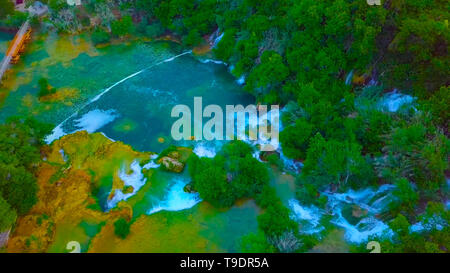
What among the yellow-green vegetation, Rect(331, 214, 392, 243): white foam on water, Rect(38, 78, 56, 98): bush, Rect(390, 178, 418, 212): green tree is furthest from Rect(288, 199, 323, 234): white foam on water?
Rect(38, 78, 56, 98): bush

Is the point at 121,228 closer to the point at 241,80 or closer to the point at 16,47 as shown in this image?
the point at 241,80

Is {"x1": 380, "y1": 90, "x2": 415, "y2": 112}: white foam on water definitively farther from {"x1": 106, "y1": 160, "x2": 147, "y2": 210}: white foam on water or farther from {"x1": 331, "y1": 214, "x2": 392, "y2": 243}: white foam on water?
{"x1": 106, "y1": 160, "x2": 147, "y2": 210}: white foam on water

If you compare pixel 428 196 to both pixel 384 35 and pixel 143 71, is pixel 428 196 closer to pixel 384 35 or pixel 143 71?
pixel 384 35

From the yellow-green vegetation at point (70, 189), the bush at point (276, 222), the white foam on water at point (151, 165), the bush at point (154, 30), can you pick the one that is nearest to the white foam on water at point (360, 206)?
the bush at point (276, 222)

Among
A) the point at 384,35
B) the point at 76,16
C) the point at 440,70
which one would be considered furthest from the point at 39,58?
the point at 440,70

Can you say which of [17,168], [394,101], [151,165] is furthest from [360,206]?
[17,168]

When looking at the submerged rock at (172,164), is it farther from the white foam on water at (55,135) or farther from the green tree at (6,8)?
the green tree at (6,8)
